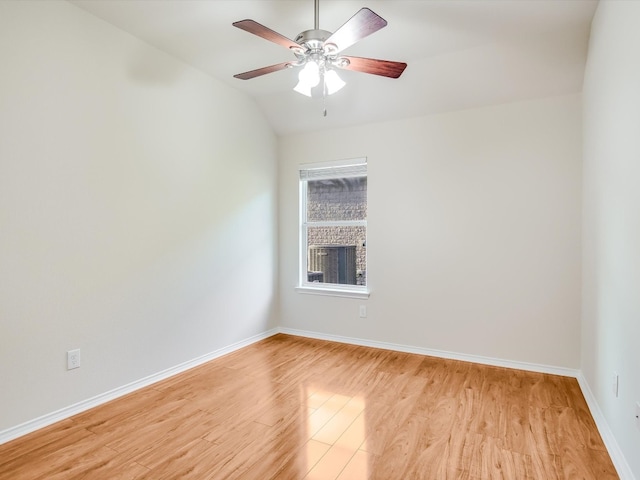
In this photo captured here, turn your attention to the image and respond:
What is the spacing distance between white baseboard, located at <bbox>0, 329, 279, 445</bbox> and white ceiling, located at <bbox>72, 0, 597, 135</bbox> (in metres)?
2.61

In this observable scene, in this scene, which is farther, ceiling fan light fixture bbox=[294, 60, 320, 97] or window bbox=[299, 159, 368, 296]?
window bbox=[299, 159, 368, 296]

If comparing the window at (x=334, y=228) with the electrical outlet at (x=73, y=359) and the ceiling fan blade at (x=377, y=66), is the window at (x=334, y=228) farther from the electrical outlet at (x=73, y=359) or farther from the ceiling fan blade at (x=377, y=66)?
the electrical outlet at (x=73, y=359)

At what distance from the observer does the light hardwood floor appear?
6.07 ft

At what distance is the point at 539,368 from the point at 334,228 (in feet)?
7.77

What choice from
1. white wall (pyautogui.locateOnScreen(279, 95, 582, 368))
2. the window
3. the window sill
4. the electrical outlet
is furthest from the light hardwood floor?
the window

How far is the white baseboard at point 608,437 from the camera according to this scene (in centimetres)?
175

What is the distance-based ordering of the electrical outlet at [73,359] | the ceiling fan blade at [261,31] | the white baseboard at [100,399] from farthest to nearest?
the electrical outlet at [73,359] < the white baseboard at [100,399] < the ceiling fan blade at [261,31]

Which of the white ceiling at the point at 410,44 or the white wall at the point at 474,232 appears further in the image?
the white wall at the point at 474,232

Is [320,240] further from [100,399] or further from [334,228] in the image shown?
[100,399]

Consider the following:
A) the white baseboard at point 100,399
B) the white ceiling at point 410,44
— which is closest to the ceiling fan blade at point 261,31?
the white ceiling at point 410,44

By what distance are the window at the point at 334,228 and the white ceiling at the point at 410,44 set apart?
0.69 m

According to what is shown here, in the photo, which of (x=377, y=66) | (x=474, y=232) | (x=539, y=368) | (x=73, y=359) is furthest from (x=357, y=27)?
(x=539, y=368)

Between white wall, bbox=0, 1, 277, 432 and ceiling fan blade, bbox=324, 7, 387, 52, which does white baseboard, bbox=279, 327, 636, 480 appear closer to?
white wall, bbox=0, 1, 277, 432

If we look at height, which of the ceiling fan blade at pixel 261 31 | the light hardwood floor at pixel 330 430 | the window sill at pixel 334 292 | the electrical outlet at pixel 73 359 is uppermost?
the ceiling fan blade at pixel 261 31
